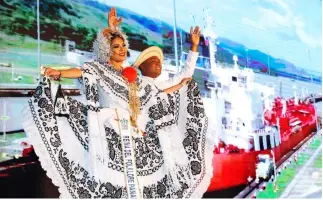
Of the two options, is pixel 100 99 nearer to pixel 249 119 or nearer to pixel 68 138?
pixel 68 138

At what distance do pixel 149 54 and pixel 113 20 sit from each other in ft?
0.74

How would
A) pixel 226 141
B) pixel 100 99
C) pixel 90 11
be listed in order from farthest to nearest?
pixel 226 141, pixel 90 11, pixel 100 99

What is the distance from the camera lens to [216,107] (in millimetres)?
2803

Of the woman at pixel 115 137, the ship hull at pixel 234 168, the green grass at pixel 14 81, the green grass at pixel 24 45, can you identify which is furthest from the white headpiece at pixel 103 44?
the ship hull at pixel 234 168

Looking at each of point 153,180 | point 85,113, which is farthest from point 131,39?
point 153,180

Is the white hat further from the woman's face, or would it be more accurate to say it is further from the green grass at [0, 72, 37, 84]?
the green grass at [0, 72, 37, 84]

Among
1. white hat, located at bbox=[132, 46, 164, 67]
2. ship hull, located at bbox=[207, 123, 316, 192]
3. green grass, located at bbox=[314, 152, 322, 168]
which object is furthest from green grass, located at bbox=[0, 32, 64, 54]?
green grass, located at bbox=[314, 152, 322, 168]

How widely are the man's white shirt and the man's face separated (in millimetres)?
22

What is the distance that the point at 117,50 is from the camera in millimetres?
2488

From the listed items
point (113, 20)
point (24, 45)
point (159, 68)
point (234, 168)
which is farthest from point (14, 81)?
point (234, 168)

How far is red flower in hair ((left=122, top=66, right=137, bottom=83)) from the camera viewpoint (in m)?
2.48

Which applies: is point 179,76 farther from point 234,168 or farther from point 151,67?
point 234,168

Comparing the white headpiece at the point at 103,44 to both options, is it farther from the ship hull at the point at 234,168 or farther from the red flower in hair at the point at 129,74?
the ship hull at the point at 234,168

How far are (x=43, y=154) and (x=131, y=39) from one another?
717 mm
